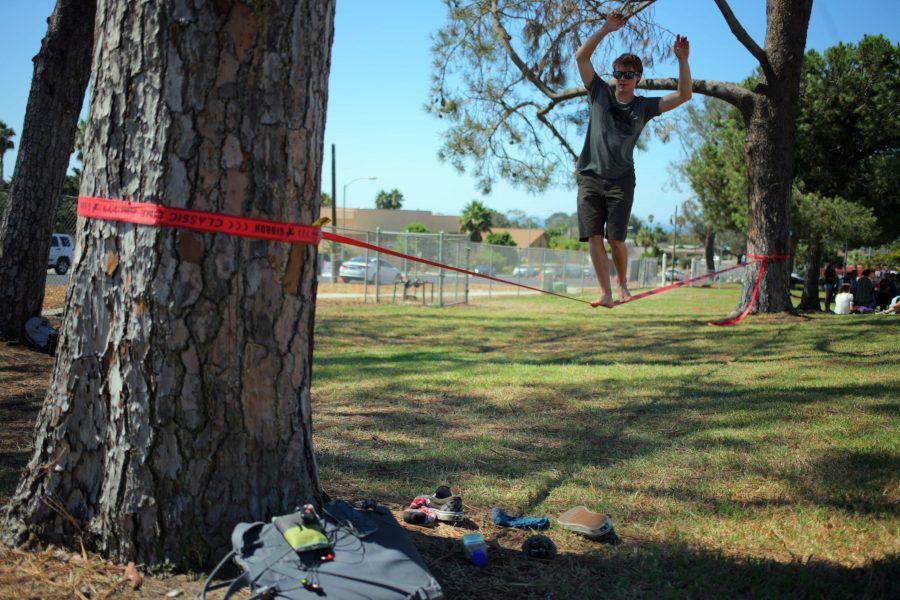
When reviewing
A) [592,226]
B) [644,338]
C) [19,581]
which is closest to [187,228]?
[19,581]

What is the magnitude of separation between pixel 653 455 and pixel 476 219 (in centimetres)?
7281

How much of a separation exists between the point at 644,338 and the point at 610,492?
846 centimetres

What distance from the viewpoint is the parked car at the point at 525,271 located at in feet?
100.0

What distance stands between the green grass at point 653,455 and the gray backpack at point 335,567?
0.42m

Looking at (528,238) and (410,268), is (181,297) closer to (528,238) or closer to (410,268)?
(410,268)

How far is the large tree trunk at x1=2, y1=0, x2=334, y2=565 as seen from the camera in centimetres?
244

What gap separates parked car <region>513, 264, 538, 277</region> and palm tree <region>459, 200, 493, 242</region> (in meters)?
43.9

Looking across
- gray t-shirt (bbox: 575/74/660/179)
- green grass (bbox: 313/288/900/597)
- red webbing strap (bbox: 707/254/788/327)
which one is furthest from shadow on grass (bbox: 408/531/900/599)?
red webbing strap (bbox: 707/254/788/327)

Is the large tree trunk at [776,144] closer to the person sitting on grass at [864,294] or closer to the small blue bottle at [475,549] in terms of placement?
the person sitting on grass at [864,294]

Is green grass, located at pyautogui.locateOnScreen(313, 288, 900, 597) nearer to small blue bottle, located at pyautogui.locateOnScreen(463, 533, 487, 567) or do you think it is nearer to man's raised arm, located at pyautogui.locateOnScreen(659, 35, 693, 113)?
small blue bottle, located at pyautogui.locateOnScreen(463, 533, 487, 567)

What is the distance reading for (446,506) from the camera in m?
3.25

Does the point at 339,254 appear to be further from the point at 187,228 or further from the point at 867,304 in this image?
the point at 187,228

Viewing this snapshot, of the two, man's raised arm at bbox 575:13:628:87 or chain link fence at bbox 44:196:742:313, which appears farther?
chain link fence at bbox 44:196:742:313

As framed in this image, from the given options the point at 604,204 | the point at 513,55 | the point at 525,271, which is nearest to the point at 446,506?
the point at 604,204
